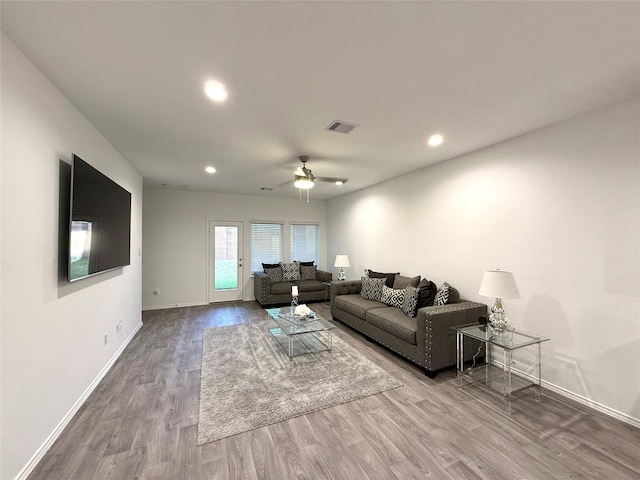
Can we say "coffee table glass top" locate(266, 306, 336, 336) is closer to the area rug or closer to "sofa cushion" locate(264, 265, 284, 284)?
the area rug

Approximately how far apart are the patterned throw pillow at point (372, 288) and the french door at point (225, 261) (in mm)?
3299

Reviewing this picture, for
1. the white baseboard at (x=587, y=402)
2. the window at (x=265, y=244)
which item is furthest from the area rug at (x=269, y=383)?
the window at (x=265, y=244)

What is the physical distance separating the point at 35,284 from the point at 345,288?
4.04 metres

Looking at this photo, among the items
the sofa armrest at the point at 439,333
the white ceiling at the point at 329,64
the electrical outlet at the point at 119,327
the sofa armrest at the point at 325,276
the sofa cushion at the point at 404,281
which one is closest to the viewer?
the white ceiling at the point at 329,64

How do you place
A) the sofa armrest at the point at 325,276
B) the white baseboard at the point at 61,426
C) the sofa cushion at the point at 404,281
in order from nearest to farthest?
the white baseboard at the point at 61,426 → the sofa cushion at the point at 404,281 → the sofa armrest at the point at 325,276

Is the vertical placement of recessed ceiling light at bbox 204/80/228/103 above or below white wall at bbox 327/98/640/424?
above

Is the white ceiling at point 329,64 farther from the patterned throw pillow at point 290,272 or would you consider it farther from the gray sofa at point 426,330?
the patterned throw pillow at point 290,272

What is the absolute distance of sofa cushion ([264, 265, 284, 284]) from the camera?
6.20 metres

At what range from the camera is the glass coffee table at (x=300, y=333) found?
347 cm

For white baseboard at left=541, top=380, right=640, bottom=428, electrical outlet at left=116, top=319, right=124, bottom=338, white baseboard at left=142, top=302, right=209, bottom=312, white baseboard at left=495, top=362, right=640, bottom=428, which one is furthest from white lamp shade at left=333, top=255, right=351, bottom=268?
→ electrical outlet at left=116, top=319, right=124, bottom=338

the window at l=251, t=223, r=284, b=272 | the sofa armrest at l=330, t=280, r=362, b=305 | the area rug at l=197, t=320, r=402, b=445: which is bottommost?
the area rug at l=197, t=320, r=402, b=445

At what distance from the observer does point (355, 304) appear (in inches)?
168

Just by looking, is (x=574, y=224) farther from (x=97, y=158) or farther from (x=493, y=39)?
(x=97, y=158)

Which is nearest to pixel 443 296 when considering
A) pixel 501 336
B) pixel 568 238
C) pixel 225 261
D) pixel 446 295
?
pixel 446 295
